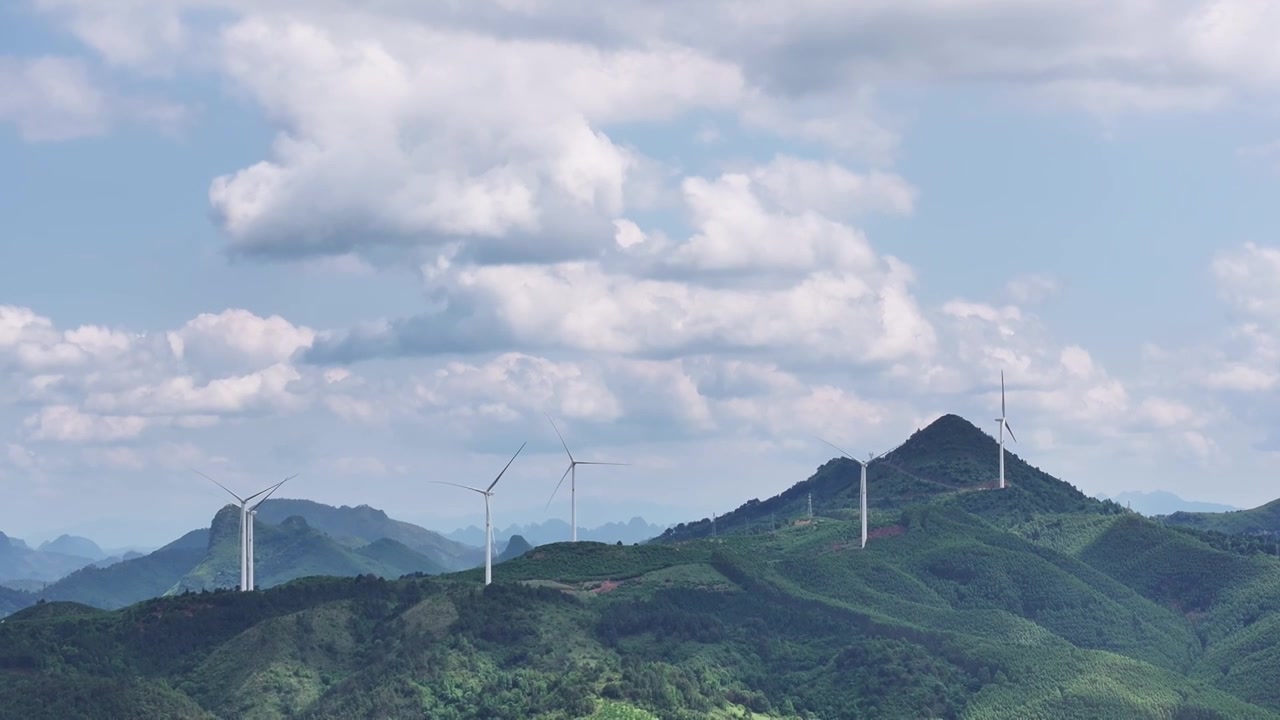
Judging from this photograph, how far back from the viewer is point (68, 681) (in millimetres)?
188625

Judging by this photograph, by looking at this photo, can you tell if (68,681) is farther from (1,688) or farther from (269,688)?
(269,688)

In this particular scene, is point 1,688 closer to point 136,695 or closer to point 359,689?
point 136,695

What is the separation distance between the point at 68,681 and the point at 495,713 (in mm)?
45355

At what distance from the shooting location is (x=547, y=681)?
198125mm

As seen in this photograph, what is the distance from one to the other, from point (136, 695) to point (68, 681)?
9.45 meters

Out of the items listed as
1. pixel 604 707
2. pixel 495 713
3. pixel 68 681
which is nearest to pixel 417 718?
pixel 495 713

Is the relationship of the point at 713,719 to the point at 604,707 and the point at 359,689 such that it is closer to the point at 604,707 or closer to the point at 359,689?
the point at 604,707

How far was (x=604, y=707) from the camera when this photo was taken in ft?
599

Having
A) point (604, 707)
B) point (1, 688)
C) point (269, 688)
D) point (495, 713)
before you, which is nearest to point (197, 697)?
point (269, 688)

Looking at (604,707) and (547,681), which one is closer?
(604,707)

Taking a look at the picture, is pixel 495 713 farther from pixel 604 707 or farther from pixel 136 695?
pixel 136 695

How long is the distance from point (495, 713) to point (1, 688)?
172ft

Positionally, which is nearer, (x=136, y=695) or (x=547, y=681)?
(x=136, y=695)

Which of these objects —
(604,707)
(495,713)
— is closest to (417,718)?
(495,713)
